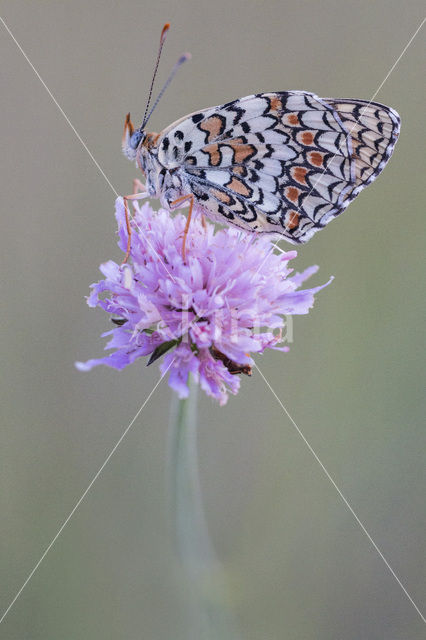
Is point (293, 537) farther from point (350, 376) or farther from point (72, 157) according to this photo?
point (72, 157)

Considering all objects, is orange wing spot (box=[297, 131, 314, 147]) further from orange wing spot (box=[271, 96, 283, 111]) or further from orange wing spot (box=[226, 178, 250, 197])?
orange wing spot (box=[226, 178, 250, 197])

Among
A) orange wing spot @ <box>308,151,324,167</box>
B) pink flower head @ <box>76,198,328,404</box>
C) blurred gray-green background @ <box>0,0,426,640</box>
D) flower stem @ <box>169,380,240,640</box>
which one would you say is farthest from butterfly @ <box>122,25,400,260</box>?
blurred gray-green background @ <box>0,0,426,640</box>

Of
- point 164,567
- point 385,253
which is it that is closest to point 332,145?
point 385,253

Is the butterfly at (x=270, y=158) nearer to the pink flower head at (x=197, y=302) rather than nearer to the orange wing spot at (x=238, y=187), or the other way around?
the orange wing spot at (x=238, y=187)

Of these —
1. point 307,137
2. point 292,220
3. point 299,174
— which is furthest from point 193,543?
point 307,137

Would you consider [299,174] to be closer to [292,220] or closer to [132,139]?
[292,220]

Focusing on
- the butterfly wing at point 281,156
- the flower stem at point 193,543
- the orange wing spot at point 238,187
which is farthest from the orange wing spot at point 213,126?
the flower stem at point 193,543

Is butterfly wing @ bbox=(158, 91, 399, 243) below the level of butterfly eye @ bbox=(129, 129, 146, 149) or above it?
above
